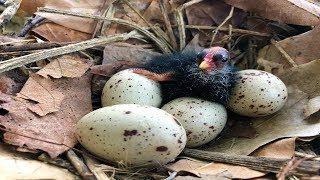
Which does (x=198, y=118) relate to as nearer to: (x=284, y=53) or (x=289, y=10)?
(x=284, y=53)

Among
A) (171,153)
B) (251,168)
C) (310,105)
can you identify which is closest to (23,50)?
(171,153)

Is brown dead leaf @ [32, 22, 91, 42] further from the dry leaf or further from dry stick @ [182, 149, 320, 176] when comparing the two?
dry stick @ [182, 149, 320, 176]

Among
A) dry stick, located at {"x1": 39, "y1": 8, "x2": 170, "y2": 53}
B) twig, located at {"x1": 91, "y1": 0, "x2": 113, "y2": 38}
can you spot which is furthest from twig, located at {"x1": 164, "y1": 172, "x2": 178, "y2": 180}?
twig, located at {"x1": 91, "y1": 0, "x2": 113, "y2": 38}

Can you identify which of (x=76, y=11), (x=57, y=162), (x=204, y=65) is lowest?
(x=57, y=162)

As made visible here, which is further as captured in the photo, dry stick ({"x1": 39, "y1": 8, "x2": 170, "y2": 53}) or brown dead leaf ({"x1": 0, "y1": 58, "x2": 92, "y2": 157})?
dry stick ({"x1": 39, "y1": 8, "x2": 170, "y2": 53})

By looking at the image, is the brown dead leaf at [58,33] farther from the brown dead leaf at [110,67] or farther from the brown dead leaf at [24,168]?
the brown dead leaf at [24,168]

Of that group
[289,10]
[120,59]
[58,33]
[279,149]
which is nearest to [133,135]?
[279,149]
